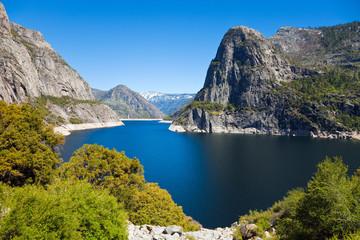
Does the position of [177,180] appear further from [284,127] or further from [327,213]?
[284,127]

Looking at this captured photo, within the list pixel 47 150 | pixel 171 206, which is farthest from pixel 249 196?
pixel 47 150

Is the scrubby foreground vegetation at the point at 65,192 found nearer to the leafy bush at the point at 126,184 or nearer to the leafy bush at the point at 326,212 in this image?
the leafy bush at the point at 126,184

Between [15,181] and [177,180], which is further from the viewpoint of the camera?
[177,180]

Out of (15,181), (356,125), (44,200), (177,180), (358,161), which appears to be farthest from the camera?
(356,125)

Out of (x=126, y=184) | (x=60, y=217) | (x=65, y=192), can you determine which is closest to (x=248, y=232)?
(x=60, y=217)

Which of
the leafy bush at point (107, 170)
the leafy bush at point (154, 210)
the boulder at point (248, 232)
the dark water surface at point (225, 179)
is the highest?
the leafy bush at point (107, 170)

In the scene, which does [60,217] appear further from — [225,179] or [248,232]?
[225,179]

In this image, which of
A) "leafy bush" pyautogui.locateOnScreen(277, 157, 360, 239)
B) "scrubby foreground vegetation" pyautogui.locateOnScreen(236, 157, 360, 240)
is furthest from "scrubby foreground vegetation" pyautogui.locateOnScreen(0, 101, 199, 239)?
"leafy bush" pyautogui.locateOnScreen(277, 157, 360, 239)

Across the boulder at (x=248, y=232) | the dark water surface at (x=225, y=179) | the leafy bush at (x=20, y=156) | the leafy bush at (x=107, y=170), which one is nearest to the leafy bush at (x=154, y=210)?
the leafy bush at (x=107, y=170)
